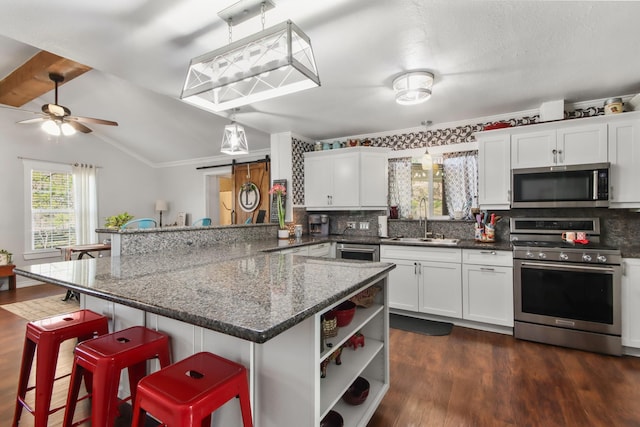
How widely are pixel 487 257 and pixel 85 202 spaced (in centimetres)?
675

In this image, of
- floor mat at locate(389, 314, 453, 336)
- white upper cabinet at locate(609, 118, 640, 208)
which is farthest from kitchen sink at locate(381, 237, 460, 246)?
white upper cabinet at locate(609, 118, 640, 208)

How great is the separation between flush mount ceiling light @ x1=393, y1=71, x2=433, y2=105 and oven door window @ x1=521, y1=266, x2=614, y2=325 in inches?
72.2

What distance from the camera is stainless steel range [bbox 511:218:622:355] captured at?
247cm

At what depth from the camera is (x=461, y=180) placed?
3.57 m

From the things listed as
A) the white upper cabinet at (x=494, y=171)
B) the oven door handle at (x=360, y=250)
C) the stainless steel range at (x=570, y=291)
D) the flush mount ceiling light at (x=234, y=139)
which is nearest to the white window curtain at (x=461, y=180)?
the white upper cabinet at (x=494, y=171)

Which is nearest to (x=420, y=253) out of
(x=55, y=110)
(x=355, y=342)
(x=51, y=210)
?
(x=355, y=342)

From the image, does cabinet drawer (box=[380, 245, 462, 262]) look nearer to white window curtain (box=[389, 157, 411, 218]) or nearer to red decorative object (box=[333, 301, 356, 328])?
white window curtain (box=[389, 157, 411, 218])

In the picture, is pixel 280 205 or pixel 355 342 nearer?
pixel 355 342

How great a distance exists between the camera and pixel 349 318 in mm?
1525

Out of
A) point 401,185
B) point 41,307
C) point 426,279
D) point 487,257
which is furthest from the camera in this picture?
point 401,185

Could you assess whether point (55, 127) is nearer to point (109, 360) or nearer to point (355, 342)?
point (109, 360)

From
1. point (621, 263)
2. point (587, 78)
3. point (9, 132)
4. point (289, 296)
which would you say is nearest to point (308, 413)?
point (289, 296)

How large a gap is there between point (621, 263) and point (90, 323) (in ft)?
12.5

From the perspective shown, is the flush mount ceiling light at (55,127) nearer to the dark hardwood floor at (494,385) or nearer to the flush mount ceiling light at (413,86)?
the dark hardwood floor at (494,385)
